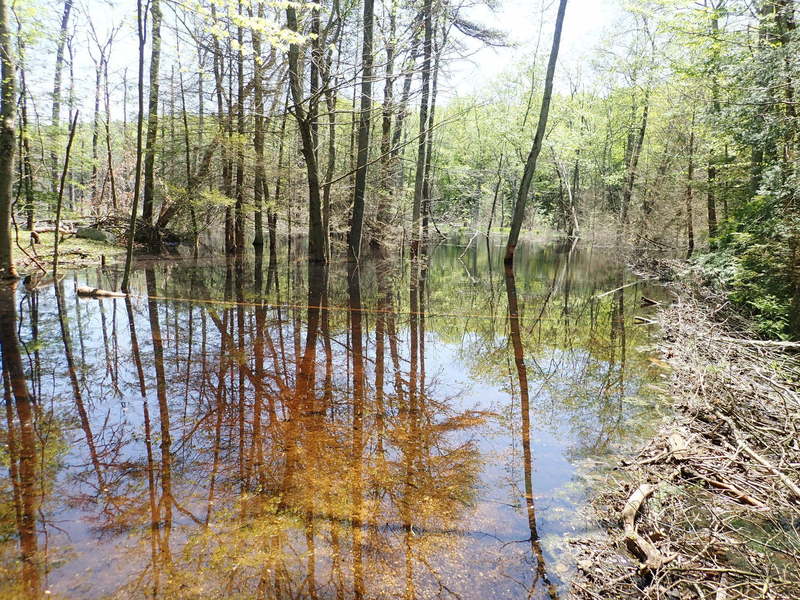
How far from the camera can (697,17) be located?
12.8 m

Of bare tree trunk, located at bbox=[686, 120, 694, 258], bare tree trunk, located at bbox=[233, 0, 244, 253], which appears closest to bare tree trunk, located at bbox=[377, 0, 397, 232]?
bare tree trunk, located at bbox=[233, 0, 244, 253]

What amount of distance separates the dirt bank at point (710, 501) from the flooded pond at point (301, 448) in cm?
→ 25

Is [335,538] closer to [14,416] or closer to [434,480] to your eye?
[434,480]

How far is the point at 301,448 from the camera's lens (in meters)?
3.76

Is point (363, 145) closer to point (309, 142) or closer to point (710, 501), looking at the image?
point (309, 142)

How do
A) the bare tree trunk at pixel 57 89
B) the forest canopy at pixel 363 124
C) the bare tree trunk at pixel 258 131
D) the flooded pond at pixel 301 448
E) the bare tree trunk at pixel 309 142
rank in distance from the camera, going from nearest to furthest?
1. the flooded pond at pixel 301 448
2. the forest canopy at pixel 363 124
3. the bare tree trunk at pixel 309 142
4. the bare tree trunk at pixel 258 131
5. the bare tree trunk at pixel 57 89

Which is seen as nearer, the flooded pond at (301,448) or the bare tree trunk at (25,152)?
the flooded pond at (301,448)

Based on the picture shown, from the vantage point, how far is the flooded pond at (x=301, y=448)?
2510mm

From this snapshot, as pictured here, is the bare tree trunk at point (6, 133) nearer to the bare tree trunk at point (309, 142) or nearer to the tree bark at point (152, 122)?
the tree bark at point (152, 122)

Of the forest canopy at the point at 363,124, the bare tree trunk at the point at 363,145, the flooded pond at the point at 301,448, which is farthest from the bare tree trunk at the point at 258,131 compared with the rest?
the flooded pond at the point at 301,448

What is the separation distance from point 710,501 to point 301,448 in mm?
3077

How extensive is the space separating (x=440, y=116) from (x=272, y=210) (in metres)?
28.5

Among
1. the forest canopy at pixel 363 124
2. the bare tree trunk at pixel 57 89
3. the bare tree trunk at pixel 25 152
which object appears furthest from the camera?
the bare tree trunk at pixel 57 89

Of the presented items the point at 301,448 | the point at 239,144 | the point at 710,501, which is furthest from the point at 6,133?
the point at 710,501
